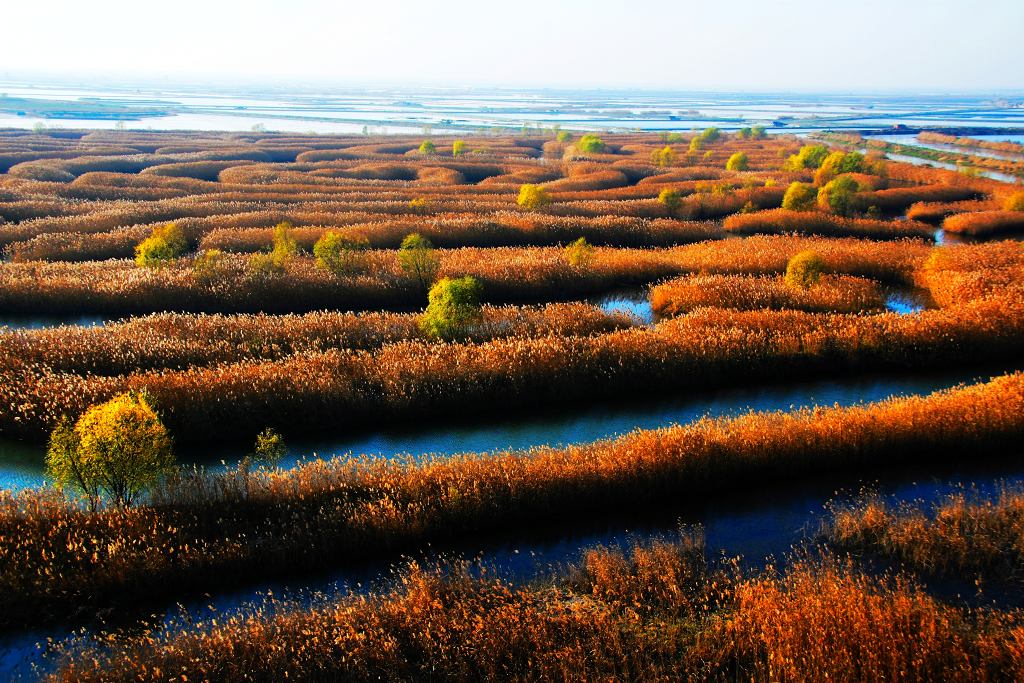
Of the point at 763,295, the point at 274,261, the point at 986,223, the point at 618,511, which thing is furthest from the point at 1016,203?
the point at 274,261

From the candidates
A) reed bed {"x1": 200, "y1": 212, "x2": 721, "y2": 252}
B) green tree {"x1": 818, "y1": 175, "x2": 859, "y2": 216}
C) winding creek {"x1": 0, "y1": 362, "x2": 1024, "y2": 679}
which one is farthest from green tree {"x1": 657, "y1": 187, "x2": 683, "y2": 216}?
winding creek {"x1": 0, "y1": 362, "x2": 1024, "y2": 679}

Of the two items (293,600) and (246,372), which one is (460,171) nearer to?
(246,372)

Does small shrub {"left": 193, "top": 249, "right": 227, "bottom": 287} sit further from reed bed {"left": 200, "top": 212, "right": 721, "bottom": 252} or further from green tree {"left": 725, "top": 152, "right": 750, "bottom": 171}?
green tree {"left": 725, "top": 152, "right": 750, "bottom": 171}

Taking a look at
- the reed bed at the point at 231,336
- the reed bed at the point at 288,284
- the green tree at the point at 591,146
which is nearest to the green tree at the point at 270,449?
the reed bed at the point at 231,336

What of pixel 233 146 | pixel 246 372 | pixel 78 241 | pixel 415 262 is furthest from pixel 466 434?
pixel 233 146

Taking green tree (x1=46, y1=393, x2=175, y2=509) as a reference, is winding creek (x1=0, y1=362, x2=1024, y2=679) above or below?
below

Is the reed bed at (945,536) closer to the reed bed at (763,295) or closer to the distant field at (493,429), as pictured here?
the distant field at (493,429)
